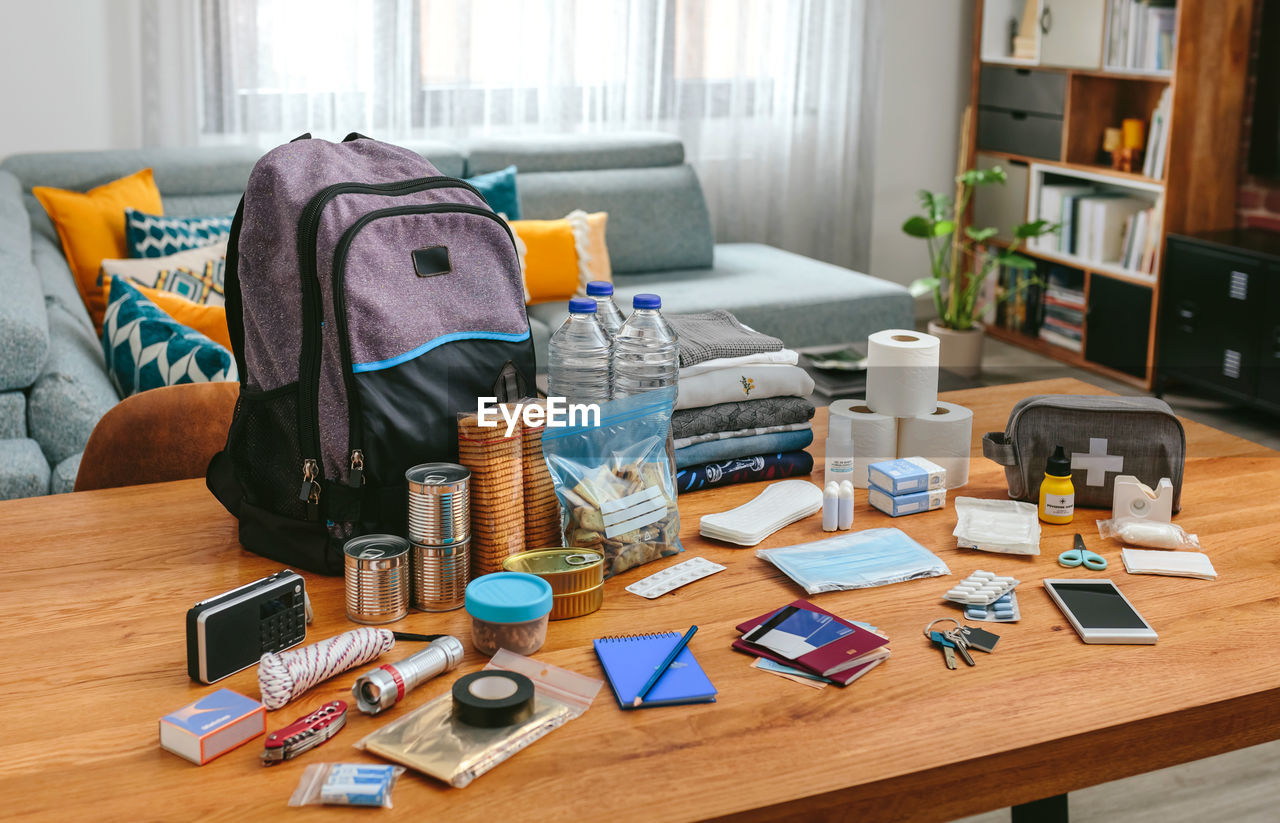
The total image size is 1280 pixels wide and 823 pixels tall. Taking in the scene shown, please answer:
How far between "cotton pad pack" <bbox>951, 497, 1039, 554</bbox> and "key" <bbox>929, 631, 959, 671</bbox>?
215mm

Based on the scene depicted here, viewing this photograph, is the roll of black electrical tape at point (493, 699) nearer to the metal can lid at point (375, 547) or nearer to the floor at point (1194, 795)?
the metal can lid at point (375, 547)

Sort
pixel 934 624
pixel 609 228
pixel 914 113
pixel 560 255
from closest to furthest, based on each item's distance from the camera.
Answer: pixel 934 624 < pixel 560 255 < pixel 609 228 < pixel 914 113

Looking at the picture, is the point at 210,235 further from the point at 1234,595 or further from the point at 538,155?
the point at 1234,595

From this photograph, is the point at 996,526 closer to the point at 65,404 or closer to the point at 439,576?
the point at 439,576

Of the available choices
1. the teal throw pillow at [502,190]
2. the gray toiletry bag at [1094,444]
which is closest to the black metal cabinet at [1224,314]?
the teal throw pillow at [502,190]

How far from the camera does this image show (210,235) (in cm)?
326

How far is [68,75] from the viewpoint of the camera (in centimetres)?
381

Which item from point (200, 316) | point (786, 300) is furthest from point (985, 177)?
point (200, 316)

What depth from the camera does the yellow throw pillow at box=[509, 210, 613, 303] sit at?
3586 millimetres

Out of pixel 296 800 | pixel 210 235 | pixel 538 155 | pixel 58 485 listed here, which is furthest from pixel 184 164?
pixel 296 800

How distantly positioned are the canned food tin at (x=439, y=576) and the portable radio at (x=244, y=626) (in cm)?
11

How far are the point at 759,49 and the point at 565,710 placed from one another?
13.5 ft

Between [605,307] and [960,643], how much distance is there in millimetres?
533

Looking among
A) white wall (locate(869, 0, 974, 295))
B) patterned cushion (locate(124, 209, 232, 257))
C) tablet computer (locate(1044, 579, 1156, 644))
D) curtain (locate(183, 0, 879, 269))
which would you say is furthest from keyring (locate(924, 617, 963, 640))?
white wall (locate(869, 0, 974, 295))
